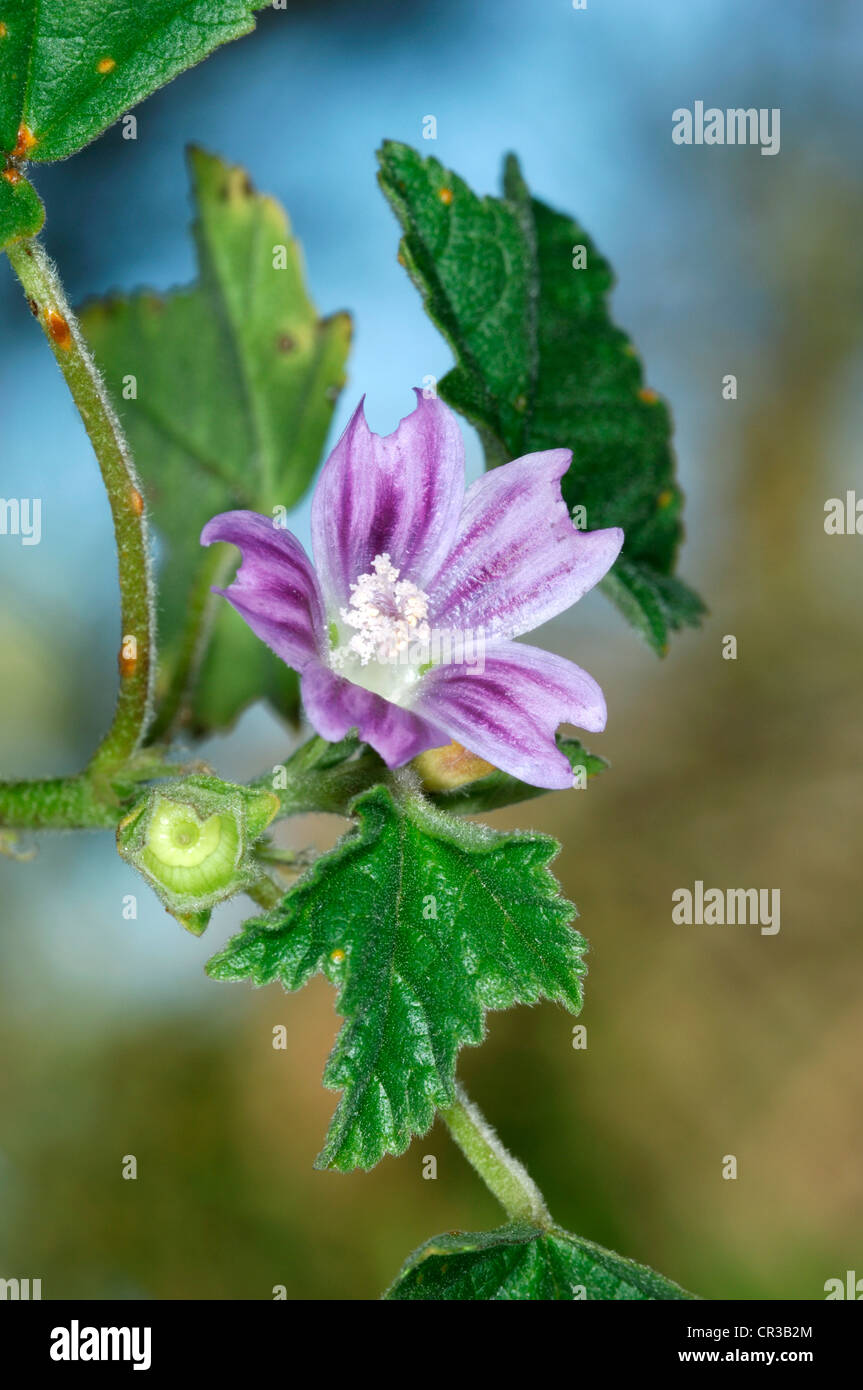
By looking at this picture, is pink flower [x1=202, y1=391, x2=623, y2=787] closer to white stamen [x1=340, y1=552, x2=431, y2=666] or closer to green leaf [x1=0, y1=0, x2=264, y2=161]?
white stamen [x1=340, y1=552, x2=431, y2=666]

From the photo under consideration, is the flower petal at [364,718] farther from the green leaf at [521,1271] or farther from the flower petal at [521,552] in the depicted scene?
the green leaf at [521,1271]

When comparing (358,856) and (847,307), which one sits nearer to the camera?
(358,856)

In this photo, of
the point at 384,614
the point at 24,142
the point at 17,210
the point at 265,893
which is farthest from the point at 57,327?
the point at 265,893

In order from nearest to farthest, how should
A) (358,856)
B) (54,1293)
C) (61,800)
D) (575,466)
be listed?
(358,856) < (61,800) < (575,466) < (54,1293)

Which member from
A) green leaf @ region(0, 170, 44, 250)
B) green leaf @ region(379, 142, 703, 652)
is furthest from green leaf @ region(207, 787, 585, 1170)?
green leaf @ region(0, 170, 44, 250)

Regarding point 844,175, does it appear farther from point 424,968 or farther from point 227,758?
point 424,968

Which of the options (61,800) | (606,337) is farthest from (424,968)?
(606,337)
